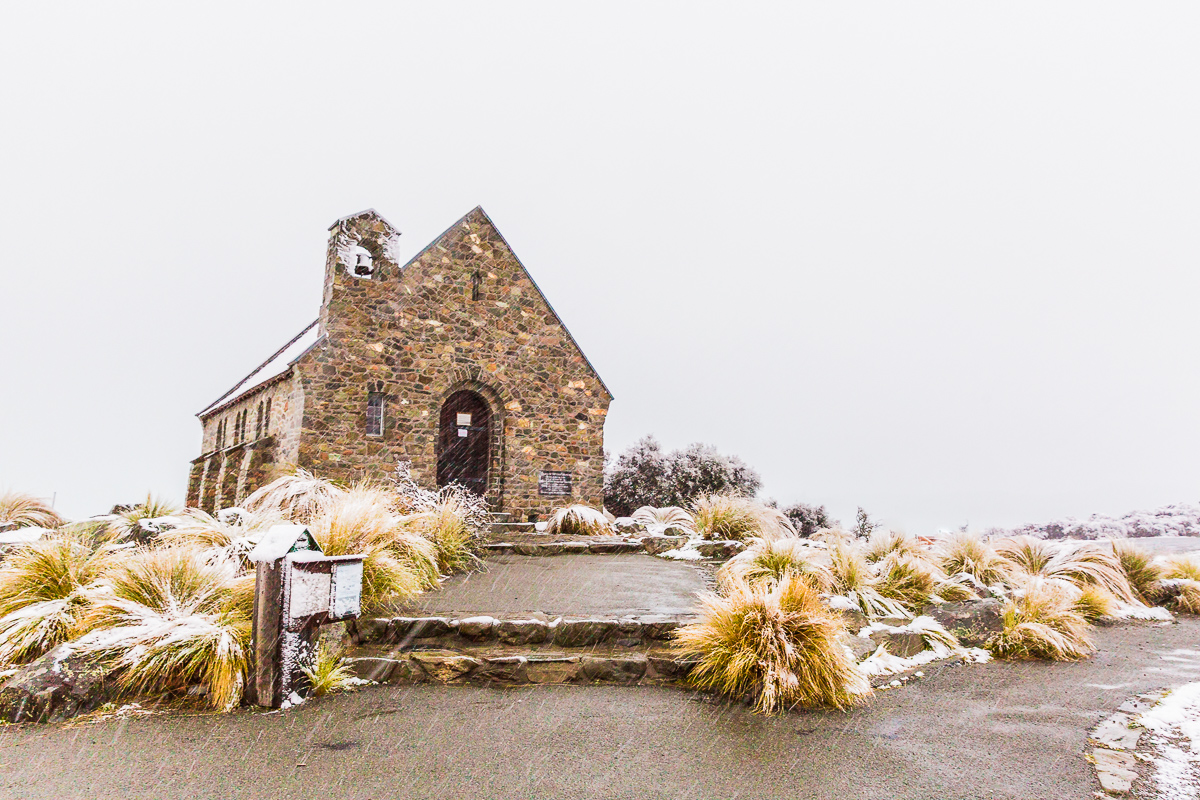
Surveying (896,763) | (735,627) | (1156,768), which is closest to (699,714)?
(735,627)

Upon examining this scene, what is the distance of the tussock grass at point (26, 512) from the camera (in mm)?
10281

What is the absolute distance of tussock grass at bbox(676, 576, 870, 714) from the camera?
4.91 meters

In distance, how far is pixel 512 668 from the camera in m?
5.40

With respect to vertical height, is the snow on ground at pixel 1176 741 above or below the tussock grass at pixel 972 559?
below

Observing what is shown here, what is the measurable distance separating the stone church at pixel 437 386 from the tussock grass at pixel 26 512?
3849 mm

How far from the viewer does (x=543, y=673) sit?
5.42 m

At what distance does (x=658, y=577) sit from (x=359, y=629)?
4318 mm

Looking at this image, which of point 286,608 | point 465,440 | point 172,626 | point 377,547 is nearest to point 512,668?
point 286,608

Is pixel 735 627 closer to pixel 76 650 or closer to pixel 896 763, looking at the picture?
pixel 896 763

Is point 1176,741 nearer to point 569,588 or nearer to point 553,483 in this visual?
point 569,588

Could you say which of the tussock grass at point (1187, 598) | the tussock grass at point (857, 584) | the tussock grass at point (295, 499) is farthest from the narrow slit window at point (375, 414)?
the tussock grass at point (1187, 598)

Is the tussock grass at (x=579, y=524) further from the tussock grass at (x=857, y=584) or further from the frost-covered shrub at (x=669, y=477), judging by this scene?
the frost-covered shrub at (x=669, y=477)

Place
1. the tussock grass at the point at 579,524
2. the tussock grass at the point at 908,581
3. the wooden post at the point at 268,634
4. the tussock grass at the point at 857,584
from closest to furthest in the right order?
the wooden post at the point at 268,634, the tussock grass at the point at 857,584, the tussock grass at the point at 908,581, the tussock grass at the point at 579,524

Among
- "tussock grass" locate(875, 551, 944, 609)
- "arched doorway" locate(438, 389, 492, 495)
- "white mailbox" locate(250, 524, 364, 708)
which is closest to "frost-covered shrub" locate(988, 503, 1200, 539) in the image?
"tussock grass" locate(875, 551, 944, 609)
